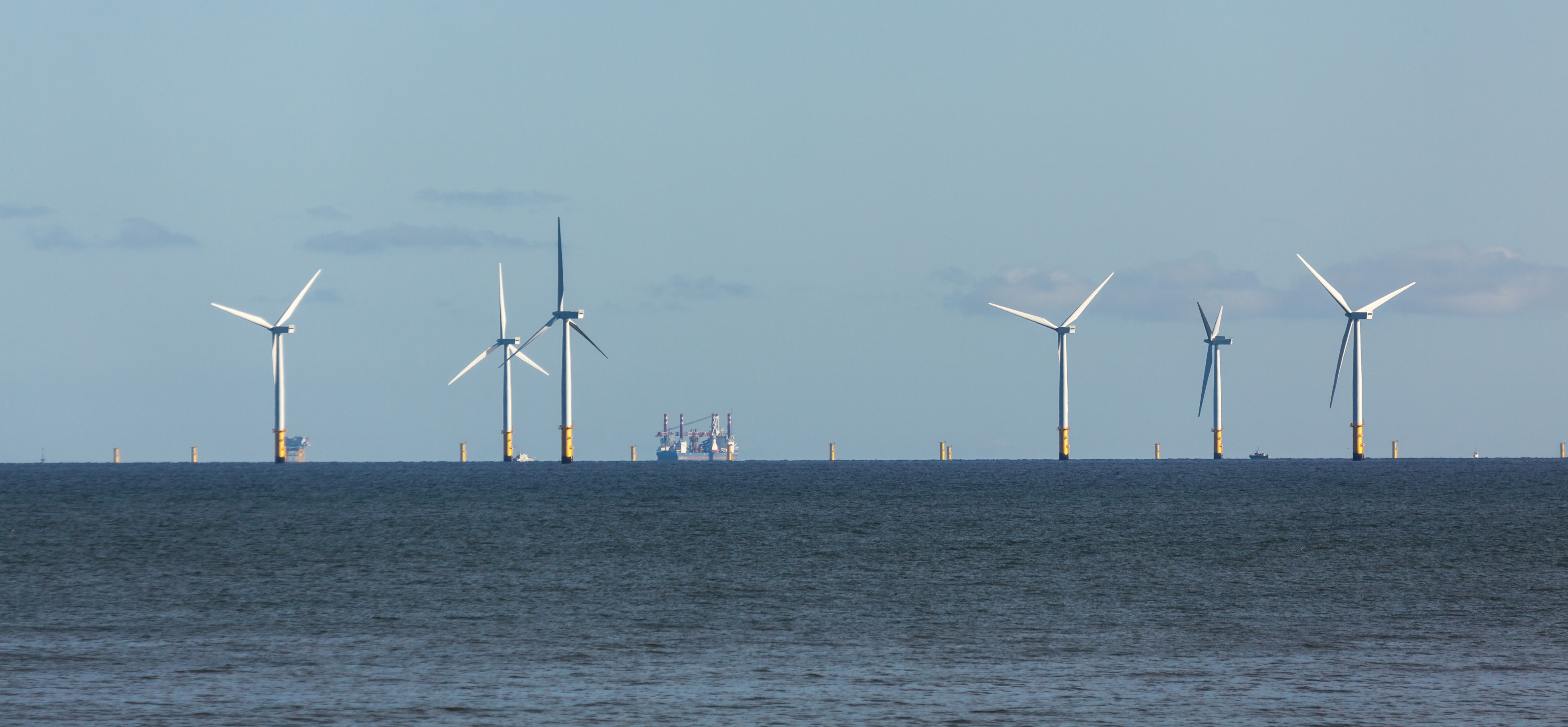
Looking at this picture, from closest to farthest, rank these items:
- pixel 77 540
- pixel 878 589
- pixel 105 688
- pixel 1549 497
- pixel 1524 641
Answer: pixel 105 688, pixel 1524 641, pixel 878 589, pixel 77 540, pixel 1549 497

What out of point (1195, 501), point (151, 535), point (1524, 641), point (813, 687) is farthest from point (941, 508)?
point (813, 687)

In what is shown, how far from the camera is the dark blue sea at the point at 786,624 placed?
3331cm

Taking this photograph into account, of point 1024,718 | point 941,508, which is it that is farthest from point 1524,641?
point 941,508

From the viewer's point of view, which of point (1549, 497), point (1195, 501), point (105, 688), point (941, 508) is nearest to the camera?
point (105, 688)

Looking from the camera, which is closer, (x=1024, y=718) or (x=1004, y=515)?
(x=1024, y=718)

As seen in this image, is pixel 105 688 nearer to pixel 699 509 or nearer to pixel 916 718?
pixel 916 718

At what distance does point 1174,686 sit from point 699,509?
95003 mm

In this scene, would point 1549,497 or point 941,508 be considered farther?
point 1549,497

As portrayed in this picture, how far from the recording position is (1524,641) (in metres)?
43.4

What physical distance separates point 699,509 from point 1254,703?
97540 millimetres

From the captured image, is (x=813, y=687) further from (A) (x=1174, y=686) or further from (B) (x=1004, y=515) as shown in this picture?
(B) (x=1004, y=515)

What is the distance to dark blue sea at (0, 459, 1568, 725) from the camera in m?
33.3

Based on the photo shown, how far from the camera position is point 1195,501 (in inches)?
5605

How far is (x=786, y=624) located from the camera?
48281mm
